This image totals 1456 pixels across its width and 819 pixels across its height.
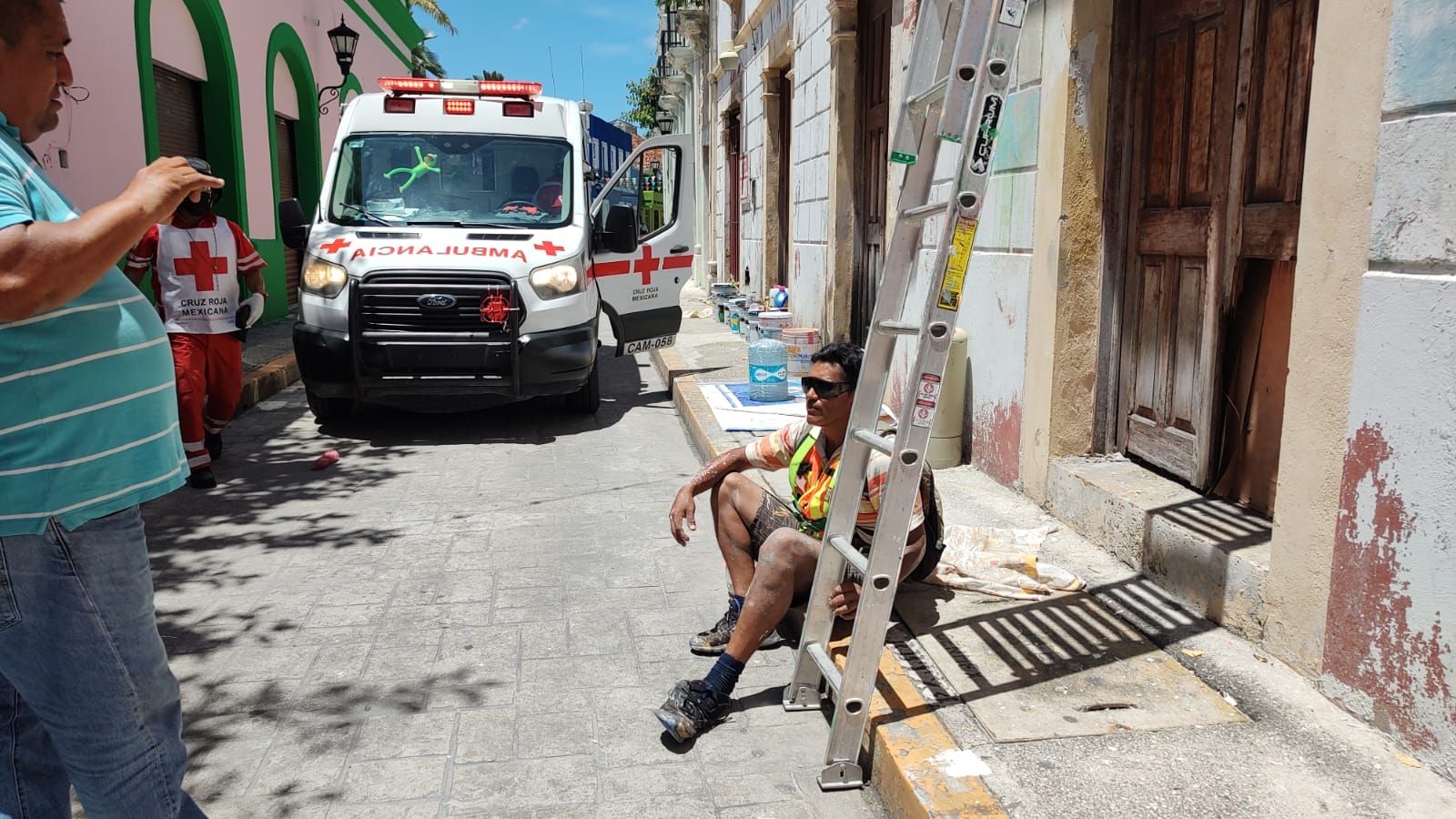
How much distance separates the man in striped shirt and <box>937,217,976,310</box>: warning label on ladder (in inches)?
64.9

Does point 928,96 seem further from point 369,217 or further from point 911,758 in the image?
point 369,217

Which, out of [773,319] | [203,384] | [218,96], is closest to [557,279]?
[203,384]

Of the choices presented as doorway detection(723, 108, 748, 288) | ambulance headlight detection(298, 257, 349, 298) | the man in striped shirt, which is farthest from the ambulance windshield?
doorway detection(723, 108, 748, 288)

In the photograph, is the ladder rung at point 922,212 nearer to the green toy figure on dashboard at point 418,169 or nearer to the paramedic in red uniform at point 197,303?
the paramedic in red uniform at point 197,303

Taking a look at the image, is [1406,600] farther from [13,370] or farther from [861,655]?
[13,370]

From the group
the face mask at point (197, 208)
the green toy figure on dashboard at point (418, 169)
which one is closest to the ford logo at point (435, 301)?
the green toy figure on dashboard at point (418, 169)

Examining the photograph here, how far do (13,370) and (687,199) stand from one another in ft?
24.6

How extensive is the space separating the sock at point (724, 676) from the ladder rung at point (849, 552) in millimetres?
542

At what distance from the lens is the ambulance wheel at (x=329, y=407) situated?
7.74 metres

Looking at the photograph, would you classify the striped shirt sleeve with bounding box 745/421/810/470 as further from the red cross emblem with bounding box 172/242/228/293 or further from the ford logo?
the red cross emblem with bounding box 172/242/228/293

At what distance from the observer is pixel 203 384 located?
6.19 meters

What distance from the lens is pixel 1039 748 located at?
277cm

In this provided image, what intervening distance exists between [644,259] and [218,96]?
7.15m

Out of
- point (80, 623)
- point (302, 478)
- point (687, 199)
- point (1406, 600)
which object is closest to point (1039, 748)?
point (1406, 600)
